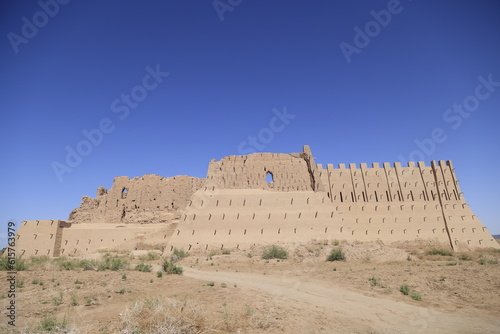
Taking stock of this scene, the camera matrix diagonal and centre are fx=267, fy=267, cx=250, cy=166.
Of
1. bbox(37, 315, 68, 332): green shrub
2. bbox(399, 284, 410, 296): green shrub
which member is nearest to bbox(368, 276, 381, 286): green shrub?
bbox(399, 284, 410, 296): green shrub

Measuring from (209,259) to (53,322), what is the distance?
53.3 feet

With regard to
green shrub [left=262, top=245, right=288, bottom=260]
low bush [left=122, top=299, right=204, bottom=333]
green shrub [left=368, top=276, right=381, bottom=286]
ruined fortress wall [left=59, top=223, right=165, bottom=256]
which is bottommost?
green shrub [left=368, top=276, right=381, bottom=286]

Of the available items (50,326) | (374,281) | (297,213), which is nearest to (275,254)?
(297,213)

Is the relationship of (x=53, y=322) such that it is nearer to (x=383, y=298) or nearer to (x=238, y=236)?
(x=383, y=298)

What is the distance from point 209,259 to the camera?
2200cm

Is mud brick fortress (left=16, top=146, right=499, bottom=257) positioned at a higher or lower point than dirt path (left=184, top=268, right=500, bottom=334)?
higher

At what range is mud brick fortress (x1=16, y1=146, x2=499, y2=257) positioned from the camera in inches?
1075

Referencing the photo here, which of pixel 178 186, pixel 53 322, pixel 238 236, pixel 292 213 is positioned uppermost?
pixel 178 186

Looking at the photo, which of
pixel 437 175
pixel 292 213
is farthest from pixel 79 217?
pixel 437 175

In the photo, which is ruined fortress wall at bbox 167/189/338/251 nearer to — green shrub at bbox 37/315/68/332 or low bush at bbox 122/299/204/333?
low bush at bbox 122/299/204/333

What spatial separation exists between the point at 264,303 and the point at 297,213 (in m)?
20.1

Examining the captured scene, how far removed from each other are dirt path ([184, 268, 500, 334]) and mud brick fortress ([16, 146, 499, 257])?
16.0 meters

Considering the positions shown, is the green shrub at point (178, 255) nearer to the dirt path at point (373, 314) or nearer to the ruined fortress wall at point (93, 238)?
the ruined fortress wall at point (93, 238)

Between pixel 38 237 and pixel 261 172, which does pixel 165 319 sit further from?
pixel 38 237
